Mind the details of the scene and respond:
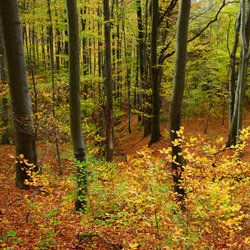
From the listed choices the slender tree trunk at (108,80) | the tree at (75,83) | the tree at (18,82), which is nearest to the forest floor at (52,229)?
the tree at (75,83)

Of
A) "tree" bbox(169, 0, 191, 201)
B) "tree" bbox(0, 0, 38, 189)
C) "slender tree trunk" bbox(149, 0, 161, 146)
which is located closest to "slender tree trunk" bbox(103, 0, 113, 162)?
"tree" bbox(0, 0, 38, 189)

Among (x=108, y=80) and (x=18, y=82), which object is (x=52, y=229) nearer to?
(x=18, y=82)

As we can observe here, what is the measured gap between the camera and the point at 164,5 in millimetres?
11656

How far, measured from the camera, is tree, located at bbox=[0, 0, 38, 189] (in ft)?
16.0

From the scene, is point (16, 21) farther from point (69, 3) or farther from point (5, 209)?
point (5, 209)

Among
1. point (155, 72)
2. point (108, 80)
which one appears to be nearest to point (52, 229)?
point (108, 80)

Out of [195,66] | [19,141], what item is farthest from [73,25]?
[195,66]

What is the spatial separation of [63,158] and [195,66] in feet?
49.5

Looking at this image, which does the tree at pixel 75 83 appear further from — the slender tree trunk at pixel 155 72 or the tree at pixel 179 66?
the slender tree trunk at pixel 155 72

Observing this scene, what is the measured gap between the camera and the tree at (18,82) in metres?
4.88

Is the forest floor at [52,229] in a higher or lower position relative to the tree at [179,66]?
lower

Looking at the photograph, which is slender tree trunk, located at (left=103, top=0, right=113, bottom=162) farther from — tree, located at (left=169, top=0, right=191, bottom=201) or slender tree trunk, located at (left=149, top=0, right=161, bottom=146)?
slender tree trunk, located at (left=149, top=0, right=161, bottom=146)

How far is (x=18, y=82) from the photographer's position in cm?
520

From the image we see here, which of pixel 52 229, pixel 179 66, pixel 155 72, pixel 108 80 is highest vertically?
pixel 179 66
